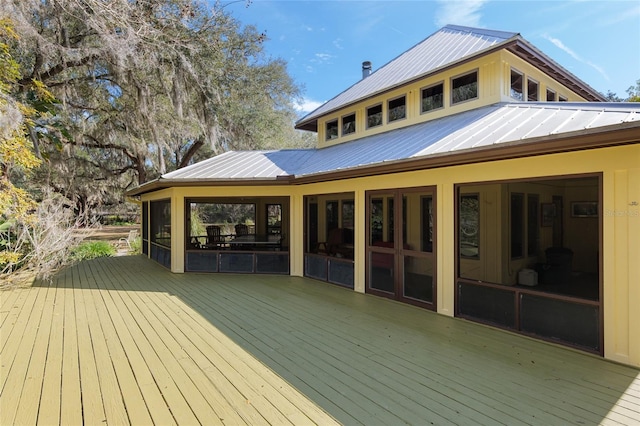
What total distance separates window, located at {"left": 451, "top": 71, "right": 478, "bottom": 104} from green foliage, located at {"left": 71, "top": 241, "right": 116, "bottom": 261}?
1253 cm

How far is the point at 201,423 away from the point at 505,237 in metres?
6.76

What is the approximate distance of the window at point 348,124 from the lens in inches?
380

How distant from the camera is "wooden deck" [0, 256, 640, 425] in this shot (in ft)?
8.93

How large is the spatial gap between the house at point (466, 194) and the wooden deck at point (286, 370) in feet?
1.85

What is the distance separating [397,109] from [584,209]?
527 centimetres

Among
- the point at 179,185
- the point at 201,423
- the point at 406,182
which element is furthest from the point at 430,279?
the point at 179,185

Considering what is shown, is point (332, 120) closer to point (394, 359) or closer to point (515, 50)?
point (515, 50)

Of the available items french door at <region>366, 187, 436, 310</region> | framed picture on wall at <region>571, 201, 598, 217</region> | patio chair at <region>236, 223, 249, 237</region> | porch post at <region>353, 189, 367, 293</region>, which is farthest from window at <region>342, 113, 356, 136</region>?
patio chair at <region>236, 223, 249, 237</region>

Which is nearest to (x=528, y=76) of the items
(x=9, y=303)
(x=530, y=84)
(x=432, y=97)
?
(x=530, y=84)

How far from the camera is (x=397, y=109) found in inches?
332

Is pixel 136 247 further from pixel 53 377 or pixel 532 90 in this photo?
pixel 532 90

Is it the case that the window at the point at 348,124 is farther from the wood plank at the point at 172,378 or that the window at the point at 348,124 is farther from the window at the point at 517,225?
the wood plank at the point at 172,378

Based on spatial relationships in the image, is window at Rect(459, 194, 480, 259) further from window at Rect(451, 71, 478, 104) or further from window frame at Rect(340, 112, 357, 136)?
window frame at Rect(340, 112, 357, 136)

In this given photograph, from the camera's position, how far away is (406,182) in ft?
19.4
